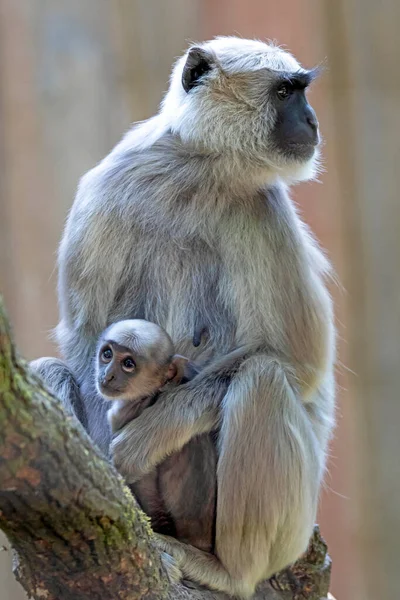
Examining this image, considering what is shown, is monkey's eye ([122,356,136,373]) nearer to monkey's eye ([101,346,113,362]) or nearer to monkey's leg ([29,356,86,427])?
monkey's eye ([101,346,113,362])

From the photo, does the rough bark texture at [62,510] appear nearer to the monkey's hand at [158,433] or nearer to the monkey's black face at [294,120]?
the monkey's hand at [158,433]

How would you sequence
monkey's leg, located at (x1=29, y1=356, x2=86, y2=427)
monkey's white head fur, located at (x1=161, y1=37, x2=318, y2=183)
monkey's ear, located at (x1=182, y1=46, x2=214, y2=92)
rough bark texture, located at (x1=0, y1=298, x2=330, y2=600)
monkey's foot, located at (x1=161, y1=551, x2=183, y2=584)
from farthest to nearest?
1. monkey's ear, located at (x1=182, y1=46, x2=214, y2=92)
2. monkey's white head fur, located at (x1=161, y1=37, x2=318, y2=183)
3. monkey's leg, located at (x1=29, y1=356, x2=86, y2=427)
4. monkey's foot, located at (x1=161, y1=551, x2=183, y2=584)
5. rough bark texture, located at (x1=0, y1=298, x2=330, y2=600)

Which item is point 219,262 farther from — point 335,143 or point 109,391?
point 335,143

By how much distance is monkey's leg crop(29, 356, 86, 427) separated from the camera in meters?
3.32

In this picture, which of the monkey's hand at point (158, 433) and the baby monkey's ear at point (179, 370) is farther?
the baby monkey's ear at point (179, 370)

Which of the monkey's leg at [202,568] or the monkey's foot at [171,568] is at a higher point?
the monkey's foot at [171,568]

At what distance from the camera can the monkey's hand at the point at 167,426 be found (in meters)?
3.07

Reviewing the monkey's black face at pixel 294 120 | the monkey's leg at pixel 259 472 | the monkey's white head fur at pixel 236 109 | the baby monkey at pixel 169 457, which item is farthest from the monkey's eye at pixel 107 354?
the monkey's black face at pixel 294 120

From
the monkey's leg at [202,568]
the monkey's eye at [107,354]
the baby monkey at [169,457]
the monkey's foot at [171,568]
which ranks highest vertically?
the monkey's eye at [107,354]

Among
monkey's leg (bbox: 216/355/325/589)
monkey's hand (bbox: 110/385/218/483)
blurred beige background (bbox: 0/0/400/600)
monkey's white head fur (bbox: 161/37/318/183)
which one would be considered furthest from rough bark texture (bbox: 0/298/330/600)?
blurred beige background (bbox: 0/0/400/600)

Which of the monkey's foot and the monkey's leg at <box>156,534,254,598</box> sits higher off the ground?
the monkey's foot

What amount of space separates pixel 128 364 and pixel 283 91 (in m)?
1.32

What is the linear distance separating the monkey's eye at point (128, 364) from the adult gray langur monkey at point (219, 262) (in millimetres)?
199

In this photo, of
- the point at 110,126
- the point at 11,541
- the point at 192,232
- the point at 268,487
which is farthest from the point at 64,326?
the point at 110,126
